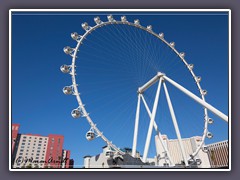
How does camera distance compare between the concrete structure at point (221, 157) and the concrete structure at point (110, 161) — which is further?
the concrete structure at point (110, 161)

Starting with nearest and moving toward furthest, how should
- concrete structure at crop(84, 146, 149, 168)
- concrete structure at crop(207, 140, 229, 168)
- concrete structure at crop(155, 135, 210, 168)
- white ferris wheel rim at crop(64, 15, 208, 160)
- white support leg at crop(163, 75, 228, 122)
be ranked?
1. concrete structure at crop(207, 140, 229, 168)
2. concrete structure at crop(84, 146, 149, 168)
3. white support leg at crop(163, 75, 228, 122)
4. white ferris wheel rim at crop(64, 15, 208, 160)
5. concrete structure at crop(155, 135, 210, 168)

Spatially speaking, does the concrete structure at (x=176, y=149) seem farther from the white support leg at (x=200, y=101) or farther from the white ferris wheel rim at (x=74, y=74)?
the white support leg at (x=200, y=101)

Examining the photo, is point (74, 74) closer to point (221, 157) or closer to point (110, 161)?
point (110, 161)

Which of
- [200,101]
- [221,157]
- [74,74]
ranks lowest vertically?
[221,157]

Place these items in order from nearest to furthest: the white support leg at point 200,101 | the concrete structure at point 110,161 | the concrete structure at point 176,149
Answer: the concrete structure at point 110,161
the white support leg at point 200,101
the concrete structure at point 176,149

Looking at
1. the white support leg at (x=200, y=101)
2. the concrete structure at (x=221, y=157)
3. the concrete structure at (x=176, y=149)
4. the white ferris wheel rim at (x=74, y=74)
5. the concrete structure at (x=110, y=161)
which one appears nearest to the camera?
the concrete structure at (x=221, y=157)

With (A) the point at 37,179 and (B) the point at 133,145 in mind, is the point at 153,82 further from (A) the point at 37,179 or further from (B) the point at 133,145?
(A) the point at 37,179

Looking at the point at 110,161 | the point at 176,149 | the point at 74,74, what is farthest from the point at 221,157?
the point at 176,149

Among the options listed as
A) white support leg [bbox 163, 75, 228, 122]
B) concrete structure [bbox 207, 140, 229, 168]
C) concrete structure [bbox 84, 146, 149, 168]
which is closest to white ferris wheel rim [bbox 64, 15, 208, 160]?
concrete structure [bbox 84, 146, 149, 168]

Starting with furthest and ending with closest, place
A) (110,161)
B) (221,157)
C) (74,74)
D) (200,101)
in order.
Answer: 1. (200,101)
2. (74,74)
3. (110,161)
4. (221,157)

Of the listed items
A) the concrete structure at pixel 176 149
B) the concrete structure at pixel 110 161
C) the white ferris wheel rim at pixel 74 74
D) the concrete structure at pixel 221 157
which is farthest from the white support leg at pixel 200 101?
the concrete structure at pixel 176 149

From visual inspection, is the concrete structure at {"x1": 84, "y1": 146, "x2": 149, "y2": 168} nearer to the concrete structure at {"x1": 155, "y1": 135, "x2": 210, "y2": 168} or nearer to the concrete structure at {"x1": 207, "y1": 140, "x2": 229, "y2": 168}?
the concrete structure at {"x1": 207, "y1": 140, "x2": 229, "y2": 168}
